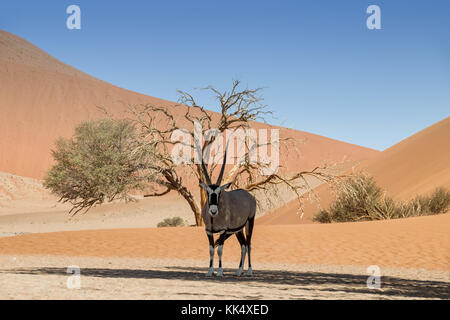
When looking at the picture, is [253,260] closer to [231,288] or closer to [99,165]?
[231,288]

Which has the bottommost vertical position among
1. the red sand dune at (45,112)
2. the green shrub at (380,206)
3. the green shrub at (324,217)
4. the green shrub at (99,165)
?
the green shrub at (324,217)

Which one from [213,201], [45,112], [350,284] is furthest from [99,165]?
[45,112]

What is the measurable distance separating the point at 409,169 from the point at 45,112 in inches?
2446

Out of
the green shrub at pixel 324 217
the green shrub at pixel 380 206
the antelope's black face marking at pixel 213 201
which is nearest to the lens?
the antelope's black face marking at pixel 213 201

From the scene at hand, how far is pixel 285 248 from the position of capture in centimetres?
2038

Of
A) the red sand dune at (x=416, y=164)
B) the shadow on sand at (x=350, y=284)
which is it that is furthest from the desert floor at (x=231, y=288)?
the red sand dune at (x=416, y=164)

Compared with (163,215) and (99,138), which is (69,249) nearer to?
(99,138)

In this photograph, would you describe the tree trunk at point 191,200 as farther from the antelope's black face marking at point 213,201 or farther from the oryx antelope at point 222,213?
the antelope's black face marking at point 213,201

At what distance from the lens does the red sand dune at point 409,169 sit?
115 ft

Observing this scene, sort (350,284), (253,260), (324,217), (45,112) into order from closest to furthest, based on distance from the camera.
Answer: (350,284) → (253,260) → (324,217) → (45,112)

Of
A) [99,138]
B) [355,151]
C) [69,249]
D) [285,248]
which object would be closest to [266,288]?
[285,248]

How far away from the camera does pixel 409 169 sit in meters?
40.3

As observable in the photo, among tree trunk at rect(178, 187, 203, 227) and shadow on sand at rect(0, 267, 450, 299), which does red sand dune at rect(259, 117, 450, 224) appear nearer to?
tree trunk at rect(178, 187, 203, 227)

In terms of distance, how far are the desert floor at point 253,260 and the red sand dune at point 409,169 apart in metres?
11.9
